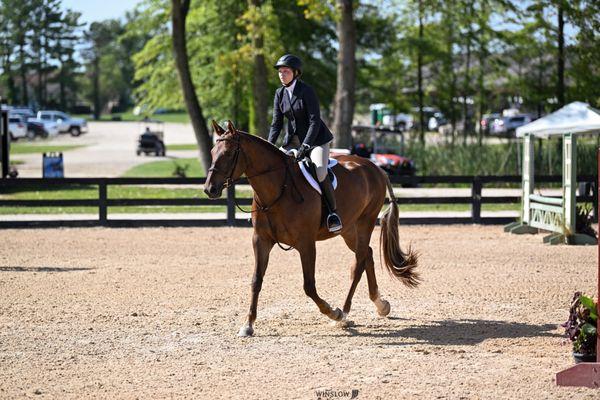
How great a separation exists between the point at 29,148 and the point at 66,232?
41.3 metres

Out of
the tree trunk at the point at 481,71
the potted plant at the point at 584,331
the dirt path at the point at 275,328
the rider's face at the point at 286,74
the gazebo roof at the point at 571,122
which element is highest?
the tree trunk at the point at 481,71

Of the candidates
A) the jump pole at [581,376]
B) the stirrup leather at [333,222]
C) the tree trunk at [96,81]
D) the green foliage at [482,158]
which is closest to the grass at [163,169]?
the green foliage at [482,158]

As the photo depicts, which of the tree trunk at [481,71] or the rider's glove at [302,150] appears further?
the tree trunk at [481,71]

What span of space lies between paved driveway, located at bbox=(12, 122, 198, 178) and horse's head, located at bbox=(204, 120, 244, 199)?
27909 millimetres

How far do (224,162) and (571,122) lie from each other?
10663mm

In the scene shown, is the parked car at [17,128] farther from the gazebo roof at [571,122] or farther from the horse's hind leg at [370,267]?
the horse's hind leg at [370,267]

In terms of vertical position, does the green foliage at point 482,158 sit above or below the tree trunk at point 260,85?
below

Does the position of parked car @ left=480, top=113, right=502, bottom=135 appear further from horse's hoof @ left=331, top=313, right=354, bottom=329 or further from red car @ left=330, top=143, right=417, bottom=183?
horse's hoof @ left=331, top=313, right=354, bottom=329

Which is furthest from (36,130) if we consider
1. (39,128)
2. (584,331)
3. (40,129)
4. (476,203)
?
(584,331)

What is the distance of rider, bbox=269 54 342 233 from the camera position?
32.3 feet

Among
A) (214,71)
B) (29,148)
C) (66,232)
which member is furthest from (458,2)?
(29,148)

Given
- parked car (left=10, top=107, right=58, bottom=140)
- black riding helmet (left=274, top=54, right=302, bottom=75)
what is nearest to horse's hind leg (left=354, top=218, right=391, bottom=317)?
black riding helmet (left=274, top=54, right=302, bottom=75)

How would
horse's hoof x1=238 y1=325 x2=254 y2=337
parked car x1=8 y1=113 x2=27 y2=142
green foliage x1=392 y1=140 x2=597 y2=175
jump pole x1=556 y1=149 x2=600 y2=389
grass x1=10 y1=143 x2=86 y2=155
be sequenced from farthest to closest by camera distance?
1. parked car x1=8 y1=113 x2=27 y2=142
2. grass x1=10 y1=143 x2=86 y2=155
3. green foliage x1=392 y1=140 x2=597 y2=175
4. horse's hoof x1=238 y1=325 x2=254 y2=337
5. jump pole x1=556 y1=149 x2=600 y2=389

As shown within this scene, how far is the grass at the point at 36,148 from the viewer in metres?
56.4
